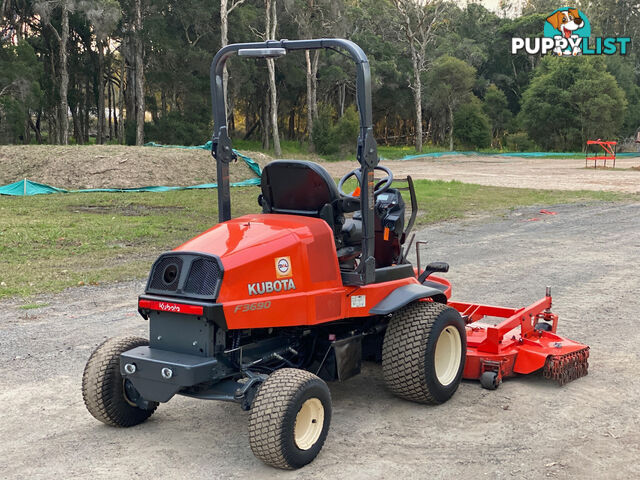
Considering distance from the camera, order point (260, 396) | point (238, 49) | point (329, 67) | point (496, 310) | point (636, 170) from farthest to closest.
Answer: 1. point (329, 67)
2. point (636, 170)
3. point (496, 310)
4. point (238, 49)
5. point (260, 396)

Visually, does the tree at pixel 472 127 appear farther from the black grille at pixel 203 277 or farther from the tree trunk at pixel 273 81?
the black grille at pixel 203 277

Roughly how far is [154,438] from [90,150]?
2261 cm

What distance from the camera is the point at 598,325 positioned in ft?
26.2

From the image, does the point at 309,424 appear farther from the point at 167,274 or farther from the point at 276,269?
the point at 167,274

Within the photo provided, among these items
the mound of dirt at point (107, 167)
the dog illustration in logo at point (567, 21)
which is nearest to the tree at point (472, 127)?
the dog illustration in logo at point (567, 21)

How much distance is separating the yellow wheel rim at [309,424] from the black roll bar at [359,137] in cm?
96

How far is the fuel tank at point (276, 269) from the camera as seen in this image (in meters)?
4.62

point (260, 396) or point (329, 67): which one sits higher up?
point (329, 67)

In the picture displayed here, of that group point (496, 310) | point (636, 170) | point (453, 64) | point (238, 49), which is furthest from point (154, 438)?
point (453, 64)

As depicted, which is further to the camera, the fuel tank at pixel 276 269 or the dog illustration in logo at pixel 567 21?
the dog illustration in logo at pixel 567 21

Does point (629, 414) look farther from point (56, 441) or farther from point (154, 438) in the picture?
point (56, 441)

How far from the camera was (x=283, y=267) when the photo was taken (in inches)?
190

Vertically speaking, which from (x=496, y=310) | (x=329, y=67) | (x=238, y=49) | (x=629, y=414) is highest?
(x=329, y=67)

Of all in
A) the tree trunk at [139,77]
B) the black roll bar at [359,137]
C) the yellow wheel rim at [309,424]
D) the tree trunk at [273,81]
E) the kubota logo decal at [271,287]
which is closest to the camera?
the yellow wheel rim at [309,424]
